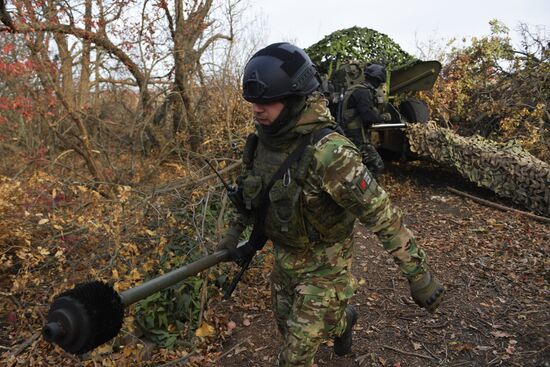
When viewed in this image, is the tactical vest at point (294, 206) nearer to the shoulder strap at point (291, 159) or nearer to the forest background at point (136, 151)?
the shoulder strap at point (291, 159)

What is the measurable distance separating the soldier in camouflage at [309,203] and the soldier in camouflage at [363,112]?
3.53 m

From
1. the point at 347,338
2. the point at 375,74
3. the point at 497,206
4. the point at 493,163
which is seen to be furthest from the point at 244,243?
the point at 493,163

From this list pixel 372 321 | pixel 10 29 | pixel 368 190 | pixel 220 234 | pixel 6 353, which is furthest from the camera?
pixel 10 29

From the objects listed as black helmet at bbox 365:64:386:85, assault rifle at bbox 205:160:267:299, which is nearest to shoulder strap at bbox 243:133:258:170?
assault rifle at bbox 205:160:267:299

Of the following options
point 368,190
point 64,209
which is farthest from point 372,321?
point 64,209

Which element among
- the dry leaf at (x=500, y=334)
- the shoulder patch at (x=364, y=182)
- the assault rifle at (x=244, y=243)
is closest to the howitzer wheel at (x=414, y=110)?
the dry leaf at (x=500, y=334)

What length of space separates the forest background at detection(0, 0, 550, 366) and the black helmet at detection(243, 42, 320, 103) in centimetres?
178

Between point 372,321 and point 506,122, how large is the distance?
5.50m

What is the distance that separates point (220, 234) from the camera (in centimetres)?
418

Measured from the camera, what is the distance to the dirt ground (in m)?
3.25

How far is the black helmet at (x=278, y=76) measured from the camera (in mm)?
2113

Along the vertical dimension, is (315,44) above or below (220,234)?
above

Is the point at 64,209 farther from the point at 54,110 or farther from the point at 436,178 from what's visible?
the point at 436,178

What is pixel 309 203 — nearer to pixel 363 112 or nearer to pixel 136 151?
pixel 363 112
